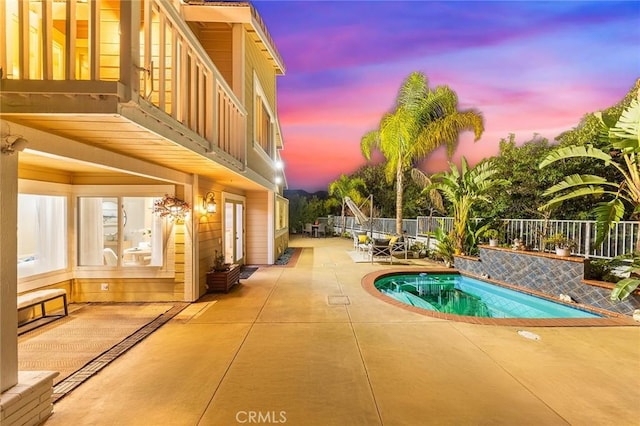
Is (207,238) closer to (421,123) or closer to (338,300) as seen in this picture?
(338,300)

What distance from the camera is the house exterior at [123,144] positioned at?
242cm

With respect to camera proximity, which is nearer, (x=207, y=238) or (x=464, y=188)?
(x=207, y=238)

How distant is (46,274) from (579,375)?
8.67m

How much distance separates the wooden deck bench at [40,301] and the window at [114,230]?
1.06 m

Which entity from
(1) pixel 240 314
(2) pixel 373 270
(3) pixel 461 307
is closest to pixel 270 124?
(2) pixel 373 270

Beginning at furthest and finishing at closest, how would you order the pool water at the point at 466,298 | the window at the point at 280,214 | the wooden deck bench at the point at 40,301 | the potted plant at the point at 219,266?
the window at the point at 280,214 → the potted plant at the point at 219,266 → the pool water at the point at 466,298 → the wooden deck bench at the point at 40,301

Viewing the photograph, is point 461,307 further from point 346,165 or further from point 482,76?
point 346,165

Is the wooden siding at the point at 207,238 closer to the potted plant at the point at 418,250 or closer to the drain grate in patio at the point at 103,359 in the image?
the drain grate in patio at the point at 103,359

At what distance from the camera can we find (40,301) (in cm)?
495

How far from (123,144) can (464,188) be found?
31.0ft

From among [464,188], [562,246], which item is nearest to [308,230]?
[464,188]

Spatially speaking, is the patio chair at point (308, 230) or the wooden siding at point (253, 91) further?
Answer: the patio chair at point (308, 230)

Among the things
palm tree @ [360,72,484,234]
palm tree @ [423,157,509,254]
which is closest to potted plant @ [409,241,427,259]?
palm tree @ [423,157,509,254]

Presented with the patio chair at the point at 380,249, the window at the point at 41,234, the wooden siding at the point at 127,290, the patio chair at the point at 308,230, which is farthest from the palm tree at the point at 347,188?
the window at the point at 41,234
